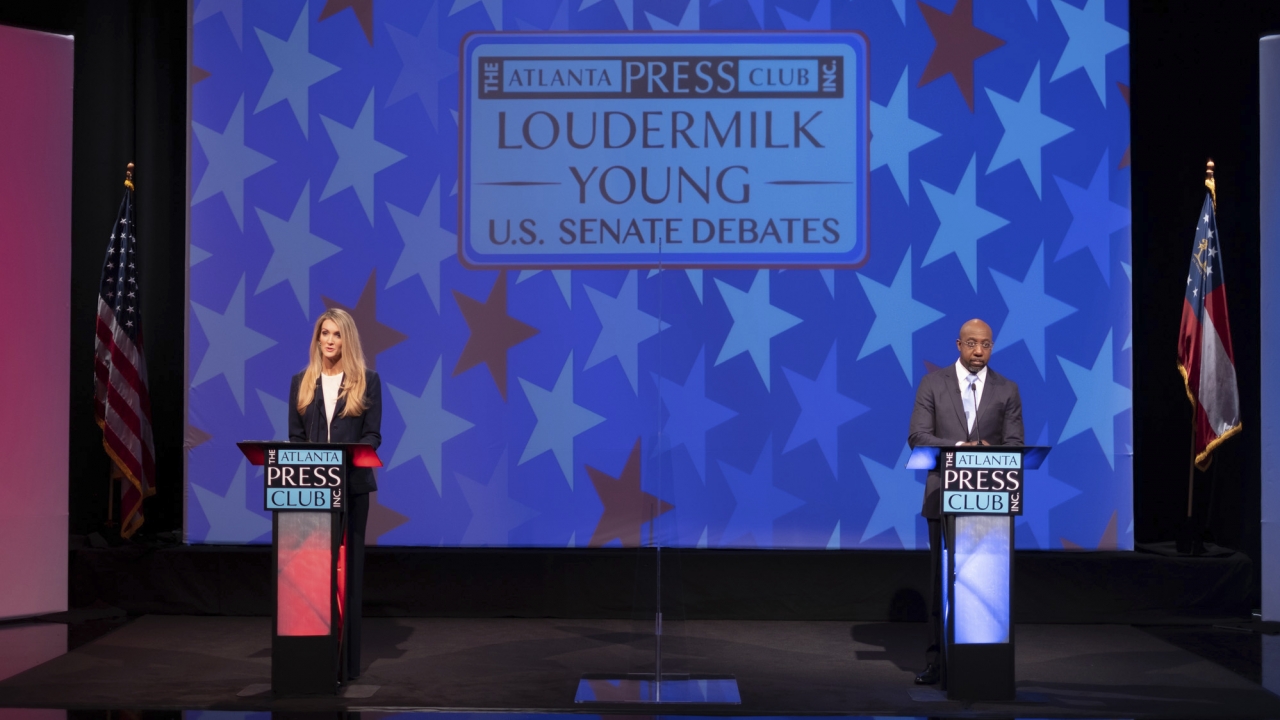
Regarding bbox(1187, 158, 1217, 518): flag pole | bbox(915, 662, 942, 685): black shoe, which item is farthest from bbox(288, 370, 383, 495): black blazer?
bbox(1187, 158, 1217, 518): flag pole

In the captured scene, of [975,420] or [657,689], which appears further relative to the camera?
[975,420]

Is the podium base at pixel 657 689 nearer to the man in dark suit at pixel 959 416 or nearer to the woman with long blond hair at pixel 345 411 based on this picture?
the man in dark suit at pixel 959 416

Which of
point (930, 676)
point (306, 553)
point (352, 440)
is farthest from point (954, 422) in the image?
point (306, 553)

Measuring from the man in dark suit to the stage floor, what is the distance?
1.51ft

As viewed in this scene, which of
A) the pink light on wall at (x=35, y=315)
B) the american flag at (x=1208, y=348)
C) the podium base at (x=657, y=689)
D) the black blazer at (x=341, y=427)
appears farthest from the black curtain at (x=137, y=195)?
the american flag at (x=1208, y=348)

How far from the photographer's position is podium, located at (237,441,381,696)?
14.5 ft

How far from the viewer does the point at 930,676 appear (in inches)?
186

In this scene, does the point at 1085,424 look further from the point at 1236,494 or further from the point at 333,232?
the point at 333,232

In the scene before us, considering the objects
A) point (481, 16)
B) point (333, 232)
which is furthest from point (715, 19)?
point (333, 232)

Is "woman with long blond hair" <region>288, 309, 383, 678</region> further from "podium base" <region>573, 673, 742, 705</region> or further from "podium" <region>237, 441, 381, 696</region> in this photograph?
"podium base" <region>573, 673, 742, 705</region>

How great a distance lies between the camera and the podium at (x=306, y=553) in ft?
14.5

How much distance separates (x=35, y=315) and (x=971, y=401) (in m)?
5.19

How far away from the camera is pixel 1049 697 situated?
451 cm

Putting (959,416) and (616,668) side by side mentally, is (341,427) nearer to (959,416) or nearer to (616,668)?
(616,668)
